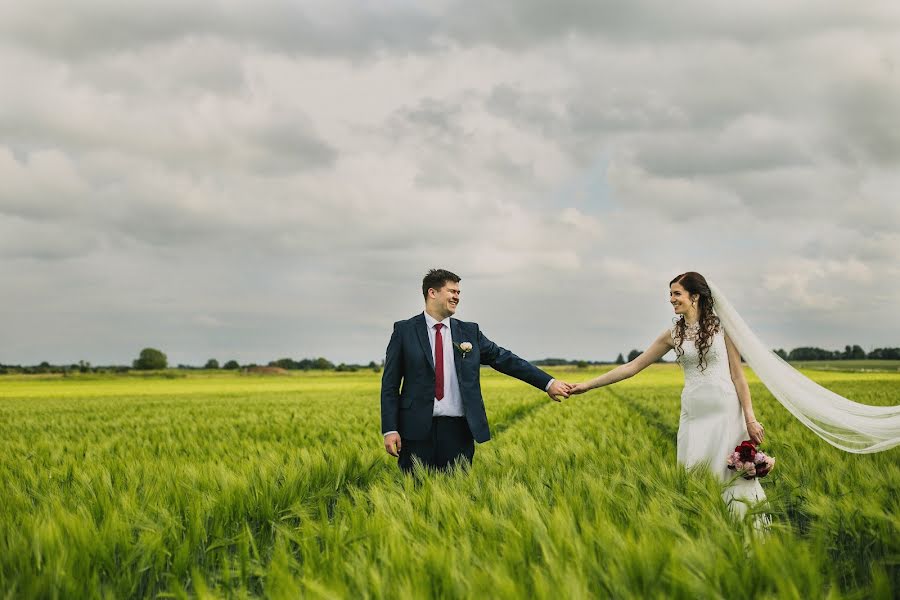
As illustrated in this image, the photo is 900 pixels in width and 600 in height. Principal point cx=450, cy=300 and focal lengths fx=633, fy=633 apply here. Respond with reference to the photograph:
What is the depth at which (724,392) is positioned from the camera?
534cm

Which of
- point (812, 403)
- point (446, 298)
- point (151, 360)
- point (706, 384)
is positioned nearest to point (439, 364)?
point (446, 298)

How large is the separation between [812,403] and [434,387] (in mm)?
3466

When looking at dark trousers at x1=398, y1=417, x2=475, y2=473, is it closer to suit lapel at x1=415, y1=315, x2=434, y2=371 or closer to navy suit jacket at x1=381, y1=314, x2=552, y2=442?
navy suit jacket at x1=381, y1=314, x2=552, y2=442

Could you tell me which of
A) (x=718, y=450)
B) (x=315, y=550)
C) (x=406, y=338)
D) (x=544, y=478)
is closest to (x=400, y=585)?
(x=315, y=550)

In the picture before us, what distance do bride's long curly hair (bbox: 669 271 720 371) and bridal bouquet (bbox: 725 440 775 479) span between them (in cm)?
81

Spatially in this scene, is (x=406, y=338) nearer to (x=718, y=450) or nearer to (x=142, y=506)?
(x=142, y=506)

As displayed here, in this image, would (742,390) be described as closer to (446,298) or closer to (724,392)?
(724,392)

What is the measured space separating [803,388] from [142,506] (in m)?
5.56

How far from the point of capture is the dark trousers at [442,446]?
542 cm

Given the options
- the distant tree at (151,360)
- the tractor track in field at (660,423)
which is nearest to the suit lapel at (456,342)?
the tractor track in field at (660,423)

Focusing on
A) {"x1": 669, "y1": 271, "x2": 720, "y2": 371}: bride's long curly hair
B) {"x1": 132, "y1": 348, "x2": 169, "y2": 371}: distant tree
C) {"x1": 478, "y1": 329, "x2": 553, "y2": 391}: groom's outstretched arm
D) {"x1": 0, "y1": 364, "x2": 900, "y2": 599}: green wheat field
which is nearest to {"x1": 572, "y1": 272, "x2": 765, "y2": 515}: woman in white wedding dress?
{"x1": 669, "y1": 271, "x2": 720, "y2": 371}: bride's long curly hair

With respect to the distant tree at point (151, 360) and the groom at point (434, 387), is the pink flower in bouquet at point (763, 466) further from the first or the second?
the distant tree at point (151, 360)

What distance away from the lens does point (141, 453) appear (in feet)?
26.4

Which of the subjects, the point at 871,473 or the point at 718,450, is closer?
the point at 871,473
